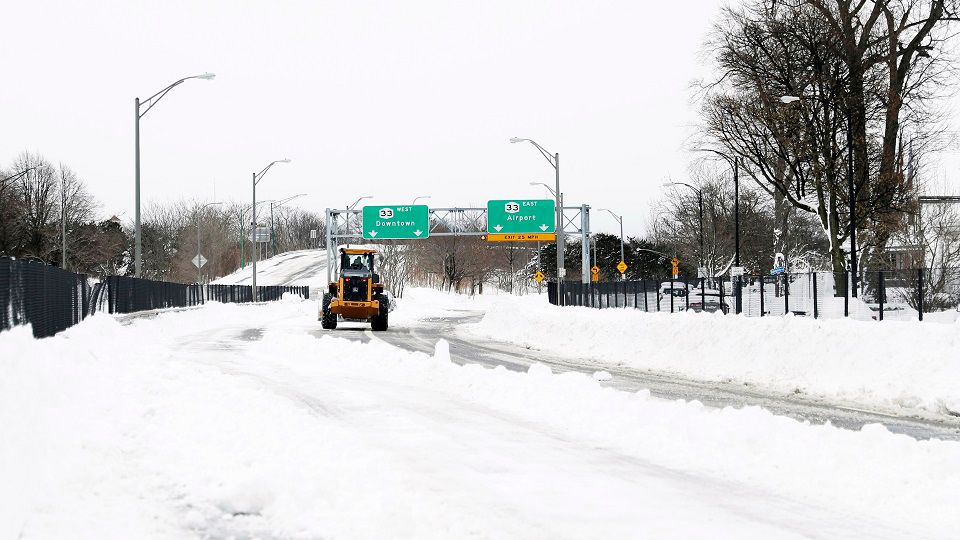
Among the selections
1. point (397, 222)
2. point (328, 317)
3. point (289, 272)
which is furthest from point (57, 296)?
point (289, 272)

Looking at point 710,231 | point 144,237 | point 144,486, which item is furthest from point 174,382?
point 144,237

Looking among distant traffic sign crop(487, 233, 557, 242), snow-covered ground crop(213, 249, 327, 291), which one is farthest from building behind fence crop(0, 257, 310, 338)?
snow-covered ground crop(213, 249, 327, 291)

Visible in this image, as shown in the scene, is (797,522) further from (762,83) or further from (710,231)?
(710,231)

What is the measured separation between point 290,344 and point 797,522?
748 inches

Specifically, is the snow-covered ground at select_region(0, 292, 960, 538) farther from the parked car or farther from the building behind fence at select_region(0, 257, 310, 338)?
the parked car

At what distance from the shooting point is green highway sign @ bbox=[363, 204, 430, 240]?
214 ft

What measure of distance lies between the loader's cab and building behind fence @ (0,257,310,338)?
7.29m

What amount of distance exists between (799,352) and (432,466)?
1214 centimetres

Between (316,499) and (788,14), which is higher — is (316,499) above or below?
below

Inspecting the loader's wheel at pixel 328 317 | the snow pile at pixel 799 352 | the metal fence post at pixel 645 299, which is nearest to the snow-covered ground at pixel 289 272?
the loader's wheel at pixel 328 317

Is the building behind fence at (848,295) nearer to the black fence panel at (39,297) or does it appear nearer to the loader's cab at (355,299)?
the loader's cab at (355,299)

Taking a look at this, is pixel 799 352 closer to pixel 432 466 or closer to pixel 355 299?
pixel 432 466

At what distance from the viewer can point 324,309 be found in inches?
1428

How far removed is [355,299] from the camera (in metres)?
35.8
